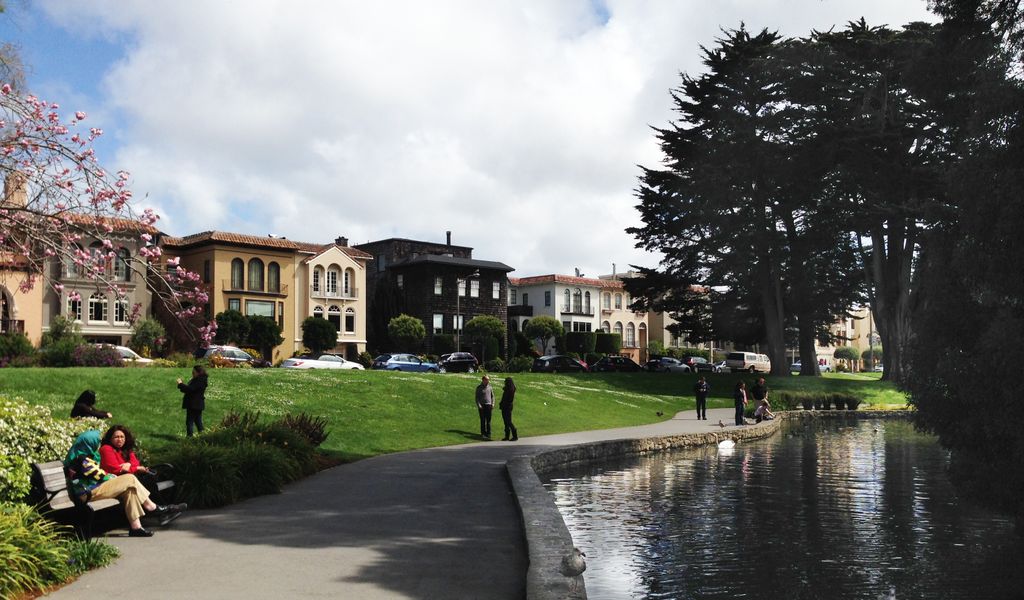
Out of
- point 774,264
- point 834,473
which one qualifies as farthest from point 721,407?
point 834,473

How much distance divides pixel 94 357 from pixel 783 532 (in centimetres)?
2678

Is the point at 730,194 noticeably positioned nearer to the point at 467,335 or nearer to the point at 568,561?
the point at 467,335

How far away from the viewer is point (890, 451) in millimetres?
25453

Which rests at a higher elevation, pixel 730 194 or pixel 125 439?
pixel 730 194

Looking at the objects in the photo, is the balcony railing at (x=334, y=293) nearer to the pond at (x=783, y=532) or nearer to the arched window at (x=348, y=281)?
the arched window at (x=348, y=281)

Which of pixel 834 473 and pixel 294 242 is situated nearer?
pixel 834 473

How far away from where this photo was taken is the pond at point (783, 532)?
9797 mm

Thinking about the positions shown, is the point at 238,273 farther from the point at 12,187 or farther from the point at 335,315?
the point at 12,187

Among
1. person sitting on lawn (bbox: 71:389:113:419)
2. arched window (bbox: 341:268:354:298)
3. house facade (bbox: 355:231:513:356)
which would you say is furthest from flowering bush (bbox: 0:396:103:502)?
house facade (bbox: 355:231:513:356)

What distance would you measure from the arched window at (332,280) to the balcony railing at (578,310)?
29569 millimetres

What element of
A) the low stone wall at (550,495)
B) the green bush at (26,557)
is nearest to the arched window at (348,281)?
the low stone wall at (550,495)

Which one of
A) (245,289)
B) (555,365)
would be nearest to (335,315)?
(245,289)

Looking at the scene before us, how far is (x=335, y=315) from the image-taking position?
76500 millimetres

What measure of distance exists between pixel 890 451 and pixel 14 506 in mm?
23034
